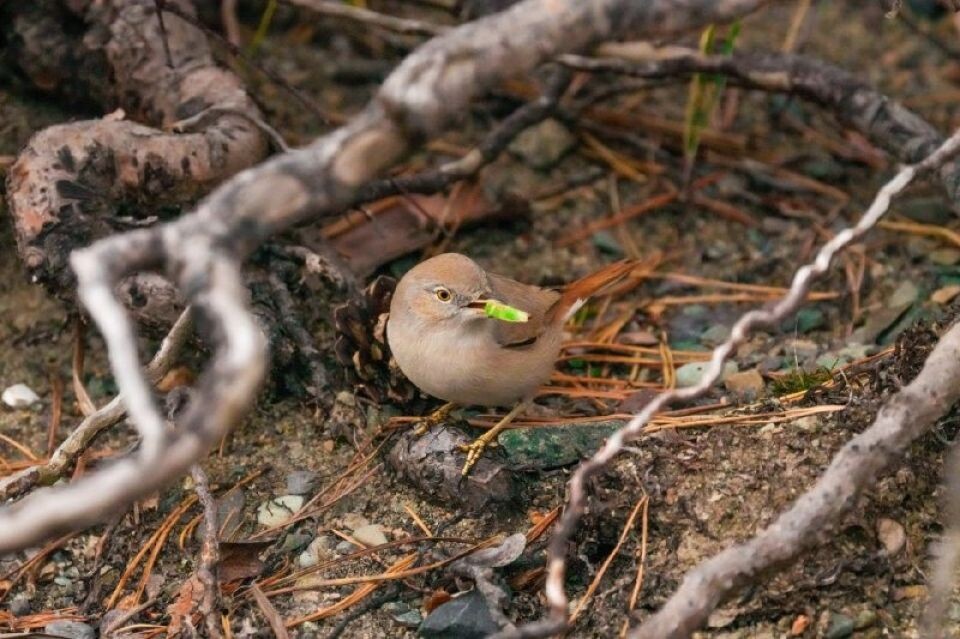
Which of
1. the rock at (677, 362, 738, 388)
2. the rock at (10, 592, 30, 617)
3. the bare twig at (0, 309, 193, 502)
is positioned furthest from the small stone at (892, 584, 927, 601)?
the rock at (10, 592, 30, 617)

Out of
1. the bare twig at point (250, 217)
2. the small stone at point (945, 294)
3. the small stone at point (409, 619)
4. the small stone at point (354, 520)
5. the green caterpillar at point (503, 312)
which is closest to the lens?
the bare twig at point (250, 217)

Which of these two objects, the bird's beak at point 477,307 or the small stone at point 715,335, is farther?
the small stone at point 715,335

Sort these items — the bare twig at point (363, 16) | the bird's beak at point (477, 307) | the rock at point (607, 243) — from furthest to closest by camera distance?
1. the rock at point (607, 243)
2. the bare twig at point (363, 16)
3. the bird's beak at point (477, 307)

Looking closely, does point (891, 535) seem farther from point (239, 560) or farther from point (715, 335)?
point (239, 560)

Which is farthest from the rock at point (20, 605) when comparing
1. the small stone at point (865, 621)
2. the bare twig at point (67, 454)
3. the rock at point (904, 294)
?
the rock at point (904, 294)

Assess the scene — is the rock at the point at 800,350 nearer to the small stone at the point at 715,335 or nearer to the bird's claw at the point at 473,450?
the small stone at the point at 715,335

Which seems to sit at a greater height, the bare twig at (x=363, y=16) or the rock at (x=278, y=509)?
the bare twig at (x=363, y=16)

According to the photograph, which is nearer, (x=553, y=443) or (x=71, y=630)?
(x=71, y=630)

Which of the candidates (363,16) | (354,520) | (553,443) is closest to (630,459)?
(553,443)
